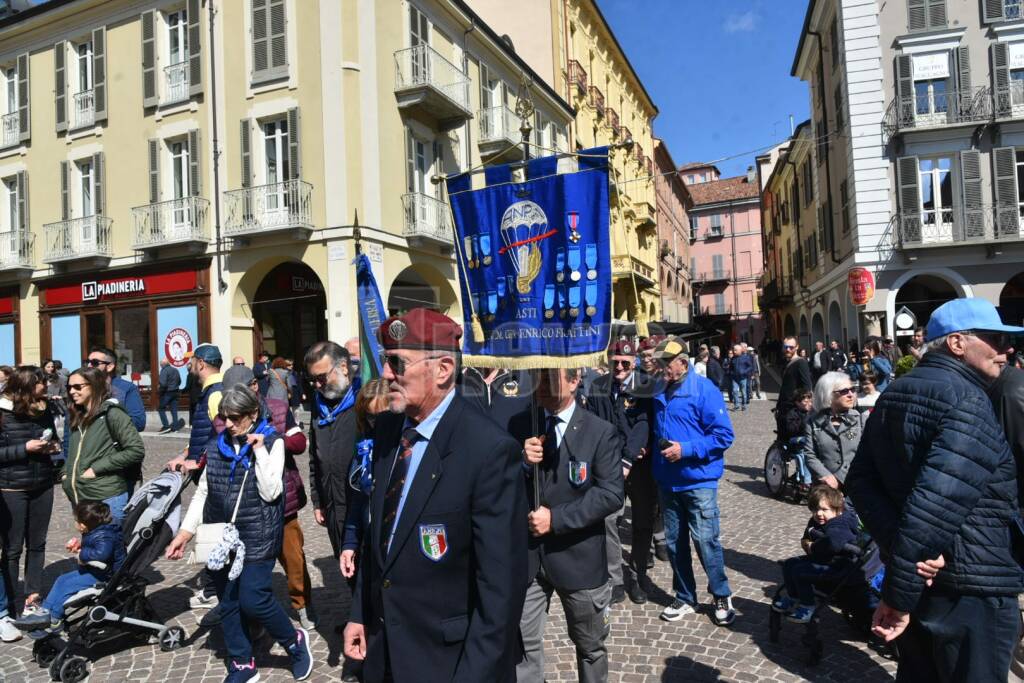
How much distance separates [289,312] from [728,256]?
165 feet

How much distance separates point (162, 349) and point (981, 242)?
24.0 m

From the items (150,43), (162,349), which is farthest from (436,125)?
(162,349)

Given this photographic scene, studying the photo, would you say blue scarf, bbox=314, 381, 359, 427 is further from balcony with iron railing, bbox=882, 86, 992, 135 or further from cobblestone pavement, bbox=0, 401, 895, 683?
balcony with iron railing, bbox=882, 86, 992, 135

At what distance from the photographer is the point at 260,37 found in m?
15.9

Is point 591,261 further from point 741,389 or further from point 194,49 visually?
point 194,49

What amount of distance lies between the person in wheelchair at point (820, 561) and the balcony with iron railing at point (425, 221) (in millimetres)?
13249

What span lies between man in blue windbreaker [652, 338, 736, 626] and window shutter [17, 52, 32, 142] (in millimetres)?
22902

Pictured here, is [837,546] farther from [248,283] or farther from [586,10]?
[586,10]

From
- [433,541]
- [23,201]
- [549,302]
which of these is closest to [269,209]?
[23,201]

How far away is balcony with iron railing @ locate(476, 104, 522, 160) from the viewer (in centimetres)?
1983

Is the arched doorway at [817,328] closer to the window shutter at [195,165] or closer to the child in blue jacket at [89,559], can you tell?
the window shutter at [195,165]

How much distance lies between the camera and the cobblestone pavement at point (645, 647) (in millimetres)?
3725

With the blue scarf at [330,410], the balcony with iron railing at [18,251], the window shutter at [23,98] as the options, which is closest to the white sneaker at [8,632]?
the blue scarf at [330,410]

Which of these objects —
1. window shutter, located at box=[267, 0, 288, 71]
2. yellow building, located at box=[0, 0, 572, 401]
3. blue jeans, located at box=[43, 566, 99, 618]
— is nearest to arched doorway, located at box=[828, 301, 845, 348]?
yellow building, located at box=[0, 0, 572, 401]
